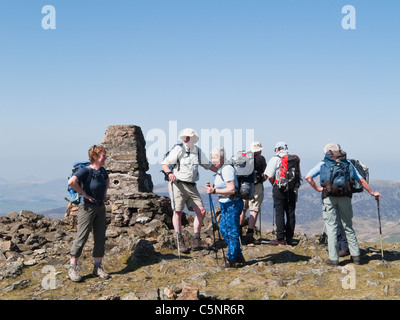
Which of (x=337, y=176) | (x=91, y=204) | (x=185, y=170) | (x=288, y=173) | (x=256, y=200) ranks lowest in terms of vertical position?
(x=256, y=200)

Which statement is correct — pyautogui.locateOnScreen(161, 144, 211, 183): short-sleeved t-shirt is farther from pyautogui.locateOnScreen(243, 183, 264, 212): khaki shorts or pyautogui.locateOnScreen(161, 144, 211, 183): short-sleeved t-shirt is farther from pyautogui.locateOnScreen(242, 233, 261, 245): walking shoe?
pyautogui.locateOnScreen(242, 233, 261, 245): walking shoe

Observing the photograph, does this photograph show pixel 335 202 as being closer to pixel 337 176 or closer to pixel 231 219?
pixel 337 176

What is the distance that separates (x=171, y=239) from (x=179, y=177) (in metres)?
2.23

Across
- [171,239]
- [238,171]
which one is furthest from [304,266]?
[171,239]

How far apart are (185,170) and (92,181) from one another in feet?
9.05

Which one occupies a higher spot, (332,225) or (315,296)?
(332,225)

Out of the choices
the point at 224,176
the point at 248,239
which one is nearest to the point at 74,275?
the point at 224,176

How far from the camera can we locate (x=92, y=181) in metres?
8.28

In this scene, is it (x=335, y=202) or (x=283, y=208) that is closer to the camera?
(x=335, y=202)

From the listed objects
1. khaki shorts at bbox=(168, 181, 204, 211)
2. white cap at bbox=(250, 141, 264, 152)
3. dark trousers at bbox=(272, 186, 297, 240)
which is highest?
white cap at bbox=(250, 141, 264, 152)

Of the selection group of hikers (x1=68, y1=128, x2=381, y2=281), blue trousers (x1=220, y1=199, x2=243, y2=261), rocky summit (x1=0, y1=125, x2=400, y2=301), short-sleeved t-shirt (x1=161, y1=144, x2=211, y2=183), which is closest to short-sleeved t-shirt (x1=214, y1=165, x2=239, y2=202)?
group of hikers (x1=68, y1=128, x2=381, y2=281)

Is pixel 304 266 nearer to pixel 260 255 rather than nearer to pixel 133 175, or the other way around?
pixel 260 255

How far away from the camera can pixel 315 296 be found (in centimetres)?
700

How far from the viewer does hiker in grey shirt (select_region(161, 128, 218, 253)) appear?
998cm
